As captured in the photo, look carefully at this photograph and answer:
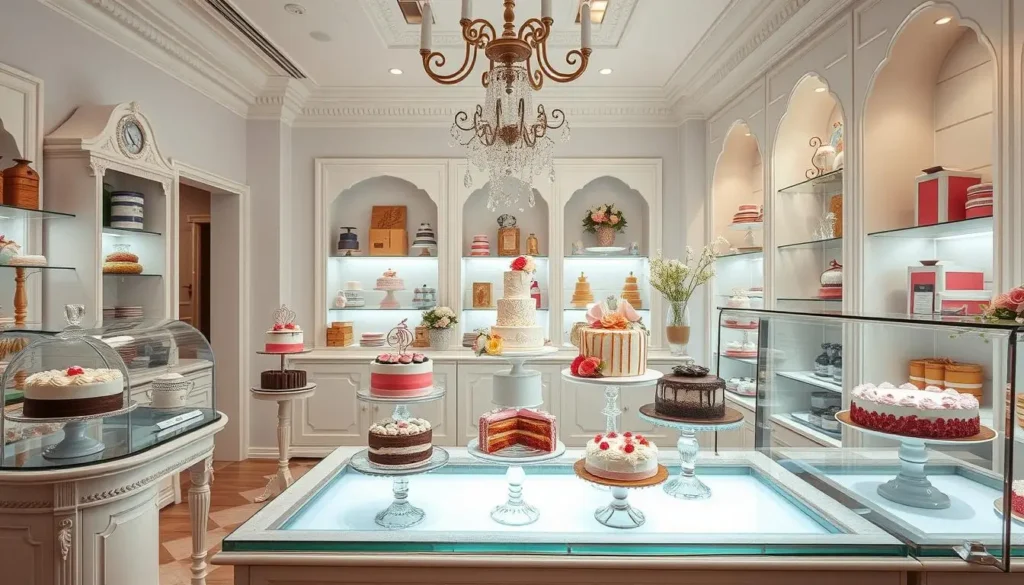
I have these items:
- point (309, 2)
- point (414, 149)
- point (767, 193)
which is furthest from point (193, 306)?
point (767, 193)

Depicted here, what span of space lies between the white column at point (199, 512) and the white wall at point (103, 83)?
2068 mm

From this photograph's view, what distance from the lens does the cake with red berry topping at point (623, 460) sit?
61.3 inches

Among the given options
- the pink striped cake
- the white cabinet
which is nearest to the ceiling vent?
the white cabinet

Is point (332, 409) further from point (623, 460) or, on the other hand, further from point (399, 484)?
point (623, 460)

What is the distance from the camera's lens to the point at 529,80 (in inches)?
97.9

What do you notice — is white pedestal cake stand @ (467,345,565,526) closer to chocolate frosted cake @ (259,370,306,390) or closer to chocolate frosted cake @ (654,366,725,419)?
chocolate frosted cake @ (654,366,725,419)

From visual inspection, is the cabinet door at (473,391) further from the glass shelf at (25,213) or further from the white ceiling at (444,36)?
the glass shelf at (25,213)

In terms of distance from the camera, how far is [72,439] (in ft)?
6.93

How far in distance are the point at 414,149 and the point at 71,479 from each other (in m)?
3.87

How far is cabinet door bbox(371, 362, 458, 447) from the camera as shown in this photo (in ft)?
15.6

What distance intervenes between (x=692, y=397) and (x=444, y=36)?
327 centimetres

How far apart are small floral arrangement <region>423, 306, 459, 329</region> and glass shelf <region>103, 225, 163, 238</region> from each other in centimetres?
216

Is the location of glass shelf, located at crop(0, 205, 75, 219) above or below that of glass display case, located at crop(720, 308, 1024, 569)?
above

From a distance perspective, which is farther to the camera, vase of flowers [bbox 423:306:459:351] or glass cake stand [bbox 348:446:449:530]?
vase of flowers [bbox 423:306:459:351]
